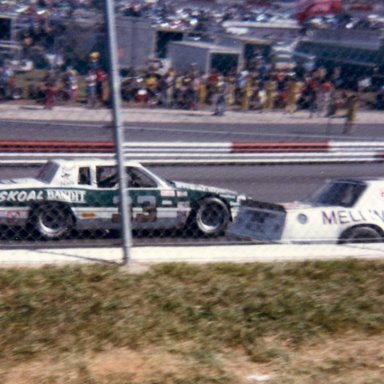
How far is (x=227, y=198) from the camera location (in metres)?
11.1

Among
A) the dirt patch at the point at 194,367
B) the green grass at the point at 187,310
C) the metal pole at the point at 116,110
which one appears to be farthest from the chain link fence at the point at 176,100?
the dirt patch at the point at 194,367

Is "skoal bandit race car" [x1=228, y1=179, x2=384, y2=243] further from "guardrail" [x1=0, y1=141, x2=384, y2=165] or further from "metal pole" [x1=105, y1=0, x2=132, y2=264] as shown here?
"guardrail" [x1=0, y1=141, x2=384, y2=165]

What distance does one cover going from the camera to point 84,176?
433 inches

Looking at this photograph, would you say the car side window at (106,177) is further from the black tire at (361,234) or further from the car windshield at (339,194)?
the black tire at (361,234)

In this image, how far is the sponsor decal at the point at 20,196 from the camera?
34.0ft

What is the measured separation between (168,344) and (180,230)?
4.44 metres

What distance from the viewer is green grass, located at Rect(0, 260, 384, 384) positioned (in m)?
5.17

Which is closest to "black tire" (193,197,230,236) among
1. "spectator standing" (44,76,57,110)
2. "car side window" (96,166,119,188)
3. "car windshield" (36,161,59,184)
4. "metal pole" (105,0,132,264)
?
"car side window" (96,166,119,188)

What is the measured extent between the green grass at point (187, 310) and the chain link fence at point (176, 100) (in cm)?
56

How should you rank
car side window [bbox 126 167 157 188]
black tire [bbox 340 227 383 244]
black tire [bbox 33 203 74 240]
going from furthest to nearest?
1. car side window [bbox 126 167 157 188]
2. black tire [bbox 340 227 383 244]
3. black tire [bbox 33 203 74 240]

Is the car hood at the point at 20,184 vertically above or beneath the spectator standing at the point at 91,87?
beneath

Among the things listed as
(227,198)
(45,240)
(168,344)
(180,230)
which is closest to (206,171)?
(227,198)

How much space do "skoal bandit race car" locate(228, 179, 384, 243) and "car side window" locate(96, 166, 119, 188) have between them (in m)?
1.93

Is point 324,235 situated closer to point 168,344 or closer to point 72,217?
point 72,217
